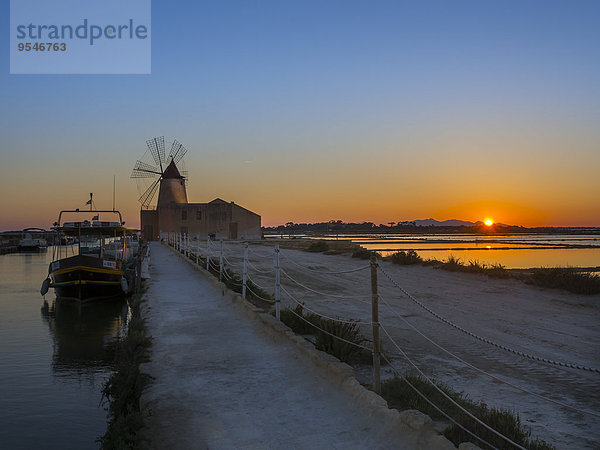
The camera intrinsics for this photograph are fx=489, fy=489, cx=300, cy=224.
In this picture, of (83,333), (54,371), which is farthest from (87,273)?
(54,371)

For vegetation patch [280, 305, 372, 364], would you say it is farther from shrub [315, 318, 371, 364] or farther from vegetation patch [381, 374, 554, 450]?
vegetation patch [381, 374, 554, 450]

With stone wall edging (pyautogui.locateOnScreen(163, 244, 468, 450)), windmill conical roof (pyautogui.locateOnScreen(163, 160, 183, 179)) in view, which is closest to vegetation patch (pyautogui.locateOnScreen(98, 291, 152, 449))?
stone wall edging (pyautogui.locateOnScreen(163, 244, 468, 450))

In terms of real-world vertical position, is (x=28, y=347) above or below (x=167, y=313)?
below

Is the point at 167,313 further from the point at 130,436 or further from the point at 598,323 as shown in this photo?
the point at 598,323

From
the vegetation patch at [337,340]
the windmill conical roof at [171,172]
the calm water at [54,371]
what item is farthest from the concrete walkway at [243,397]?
the windmill conical roof at [171,172]

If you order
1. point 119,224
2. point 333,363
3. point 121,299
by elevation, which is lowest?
point 121,299

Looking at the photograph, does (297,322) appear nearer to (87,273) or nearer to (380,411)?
(380,411)

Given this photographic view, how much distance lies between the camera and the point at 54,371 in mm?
9156

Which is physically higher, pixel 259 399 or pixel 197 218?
pixel 197 218

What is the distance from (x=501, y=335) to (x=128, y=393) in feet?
23.4

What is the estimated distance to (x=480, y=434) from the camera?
3.87m

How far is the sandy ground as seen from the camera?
5.42 meters

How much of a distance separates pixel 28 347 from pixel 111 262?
756 centimetres

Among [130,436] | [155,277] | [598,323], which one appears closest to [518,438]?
[130,436]
